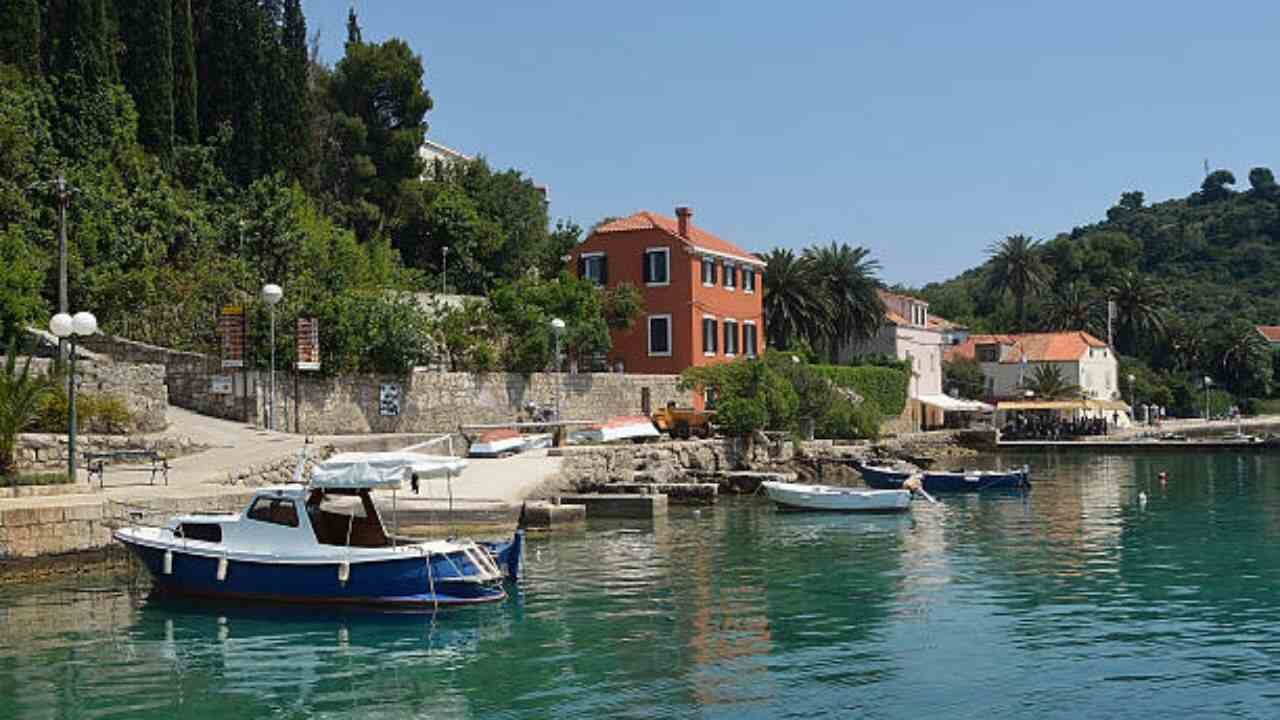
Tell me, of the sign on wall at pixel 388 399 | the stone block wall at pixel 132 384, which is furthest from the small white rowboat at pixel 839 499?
the stone block wall at pixel 132 384

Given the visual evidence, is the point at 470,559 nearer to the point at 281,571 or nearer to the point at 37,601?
the point at 281,571

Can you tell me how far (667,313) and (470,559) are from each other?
39.7 metres

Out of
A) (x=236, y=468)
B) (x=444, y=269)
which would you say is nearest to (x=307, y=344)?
(x=236, y=468)

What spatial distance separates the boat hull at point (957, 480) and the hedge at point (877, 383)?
2071 centimetres

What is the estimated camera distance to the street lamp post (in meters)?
66.4

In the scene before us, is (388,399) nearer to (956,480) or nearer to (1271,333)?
(956,480)

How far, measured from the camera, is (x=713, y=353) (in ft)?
206

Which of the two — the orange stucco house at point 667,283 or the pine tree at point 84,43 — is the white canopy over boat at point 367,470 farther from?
the orange stucco house at point 667,283

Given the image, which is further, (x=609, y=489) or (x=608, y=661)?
(x=609, y=489)

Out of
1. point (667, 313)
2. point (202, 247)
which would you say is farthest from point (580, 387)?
point (202, 247)

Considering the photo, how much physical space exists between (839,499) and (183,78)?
33232 millimetres

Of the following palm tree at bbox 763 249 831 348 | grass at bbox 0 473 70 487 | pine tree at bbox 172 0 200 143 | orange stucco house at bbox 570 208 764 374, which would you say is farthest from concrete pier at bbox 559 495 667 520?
palm tree at bbox 763 249 831 348

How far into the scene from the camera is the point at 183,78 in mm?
55719

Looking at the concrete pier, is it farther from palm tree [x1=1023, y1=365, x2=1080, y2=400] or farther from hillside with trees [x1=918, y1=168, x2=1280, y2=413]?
hillside with trees [x1=918, y1=168, x2=1280, y2=413]
